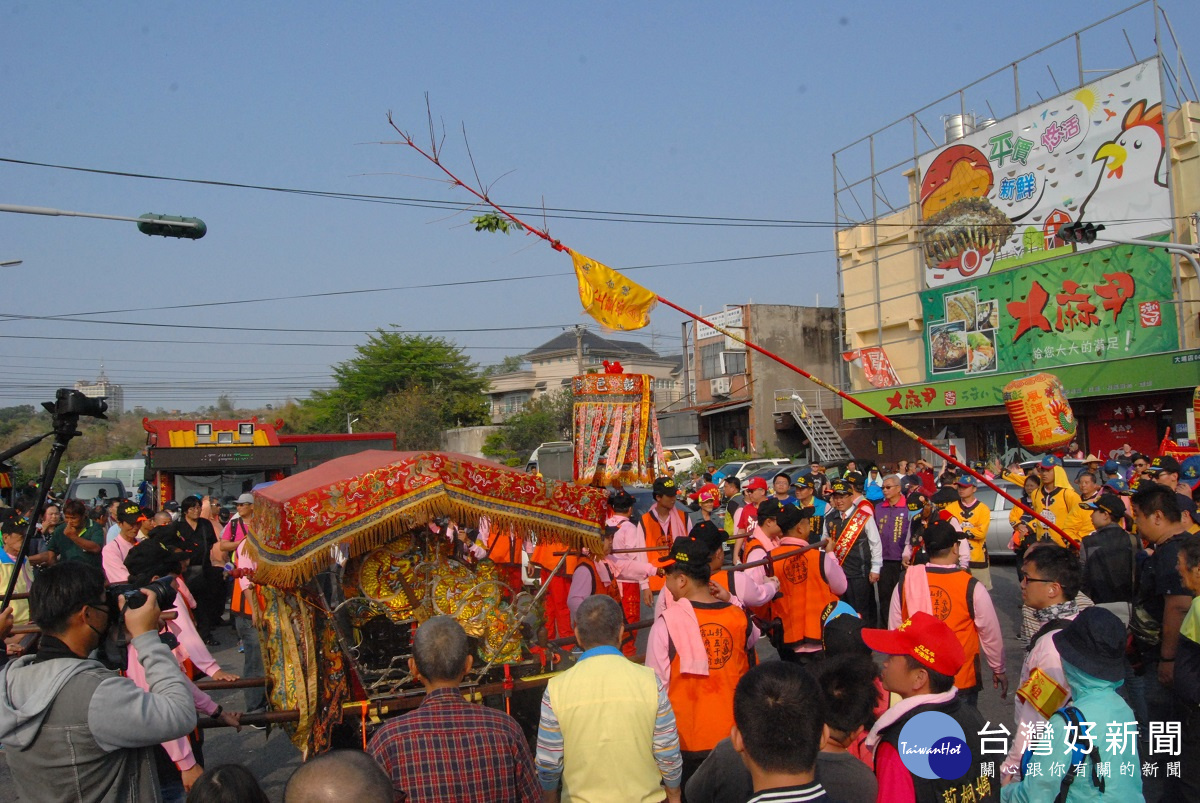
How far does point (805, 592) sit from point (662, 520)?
2.28 meters

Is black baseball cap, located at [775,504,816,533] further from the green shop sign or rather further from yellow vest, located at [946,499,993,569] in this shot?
the green shop sign

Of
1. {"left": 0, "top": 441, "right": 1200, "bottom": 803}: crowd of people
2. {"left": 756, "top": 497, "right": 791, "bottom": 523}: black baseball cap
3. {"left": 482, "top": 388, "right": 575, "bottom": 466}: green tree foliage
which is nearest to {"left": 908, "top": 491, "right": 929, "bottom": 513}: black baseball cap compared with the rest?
{"left": 756, "top": 497, "right": 791, "bottom": 523}: black baseball cap

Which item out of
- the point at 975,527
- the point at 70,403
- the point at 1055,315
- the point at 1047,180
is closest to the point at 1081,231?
the point at 975,527

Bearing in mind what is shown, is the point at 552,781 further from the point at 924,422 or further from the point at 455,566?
the point at 924,422

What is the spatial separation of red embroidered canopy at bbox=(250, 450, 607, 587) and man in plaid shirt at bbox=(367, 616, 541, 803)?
63.6 inches

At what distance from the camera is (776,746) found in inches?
107

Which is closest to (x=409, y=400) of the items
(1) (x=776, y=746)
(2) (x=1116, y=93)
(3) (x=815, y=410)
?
(3) (x=815, y=410)

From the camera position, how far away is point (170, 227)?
10.5 m

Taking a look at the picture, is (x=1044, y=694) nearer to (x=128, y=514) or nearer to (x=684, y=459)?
(x=128, y=514)

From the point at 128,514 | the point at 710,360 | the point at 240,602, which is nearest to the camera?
the point at 128,514

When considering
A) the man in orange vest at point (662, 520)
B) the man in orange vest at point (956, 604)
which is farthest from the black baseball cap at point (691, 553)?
the man in orange vest at point (662, 520)

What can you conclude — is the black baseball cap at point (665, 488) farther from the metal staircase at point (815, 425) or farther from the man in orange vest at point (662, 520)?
the metal staircase at point (815, 425)

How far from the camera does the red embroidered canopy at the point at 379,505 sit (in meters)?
4.70

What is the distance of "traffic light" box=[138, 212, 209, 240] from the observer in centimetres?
1041
